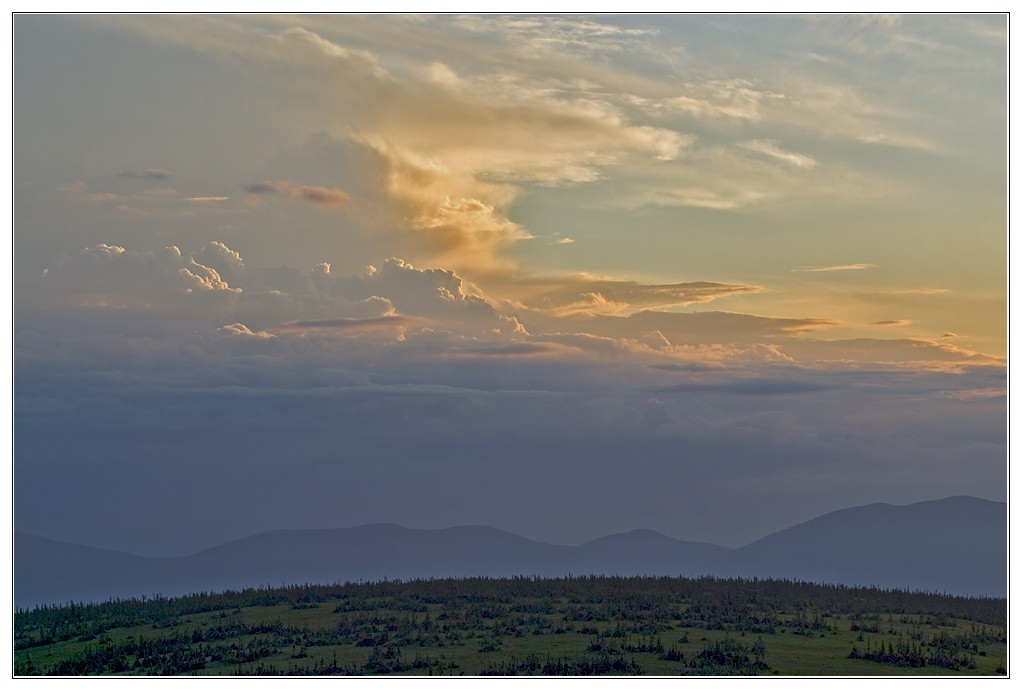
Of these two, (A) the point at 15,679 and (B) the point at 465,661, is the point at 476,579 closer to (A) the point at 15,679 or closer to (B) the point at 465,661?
(B) the point at 465,661

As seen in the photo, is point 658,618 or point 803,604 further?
point 803,604

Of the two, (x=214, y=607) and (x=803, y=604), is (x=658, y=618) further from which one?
(x=214, y=607)

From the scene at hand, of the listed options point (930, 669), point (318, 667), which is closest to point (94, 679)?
point (318, 667)

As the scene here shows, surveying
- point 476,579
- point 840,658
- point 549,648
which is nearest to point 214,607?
point 476,579

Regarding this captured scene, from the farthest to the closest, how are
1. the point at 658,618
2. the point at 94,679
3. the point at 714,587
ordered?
the point at 714,587, the point at 658,618, the point at 94,679

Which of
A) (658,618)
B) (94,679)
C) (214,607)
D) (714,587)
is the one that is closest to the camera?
(94,679)

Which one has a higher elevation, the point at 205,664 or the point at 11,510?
the point at 11,510

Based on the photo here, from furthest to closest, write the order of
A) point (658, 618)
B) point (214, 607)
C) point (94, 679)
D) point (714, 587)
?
point (714, 587) → point (214, 607) → point (658, 618) → point (94, 679)
